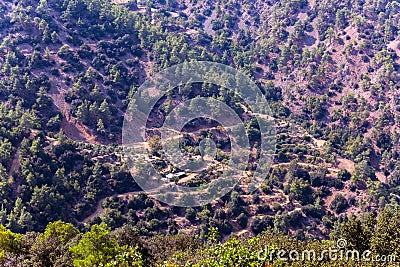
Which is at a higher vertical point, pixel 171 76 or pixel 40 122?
pixel 171 76

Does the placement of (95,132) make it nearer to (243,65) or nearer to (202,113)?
(202,113)

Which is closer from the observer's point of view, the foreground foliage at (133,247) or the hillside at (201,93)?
the foreground foliage at (133,247)

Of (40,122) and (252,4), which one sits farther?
(252,4)

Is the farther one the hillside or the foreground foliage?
the hillside

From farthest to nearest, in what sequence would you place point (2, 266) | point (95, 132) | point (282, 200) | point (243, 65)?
point (243, 65) → point (95, 132) → point (282, 200) → point (2, 266)

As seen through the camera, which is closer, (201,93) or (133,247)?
(133,247)

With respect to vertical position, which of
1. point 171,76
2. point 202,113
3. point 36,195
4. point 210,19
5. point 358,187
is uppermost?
point 210,19

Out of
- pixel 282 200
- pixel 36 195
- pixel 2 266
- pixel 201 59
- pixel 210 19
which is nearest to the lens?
pixel 2 266

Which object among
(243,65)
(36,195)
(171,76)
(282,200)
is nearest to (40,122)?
(36,195)

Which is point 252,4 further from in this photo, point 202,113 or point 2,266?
point 2,266

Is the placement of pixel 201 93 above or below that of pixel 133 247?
above
